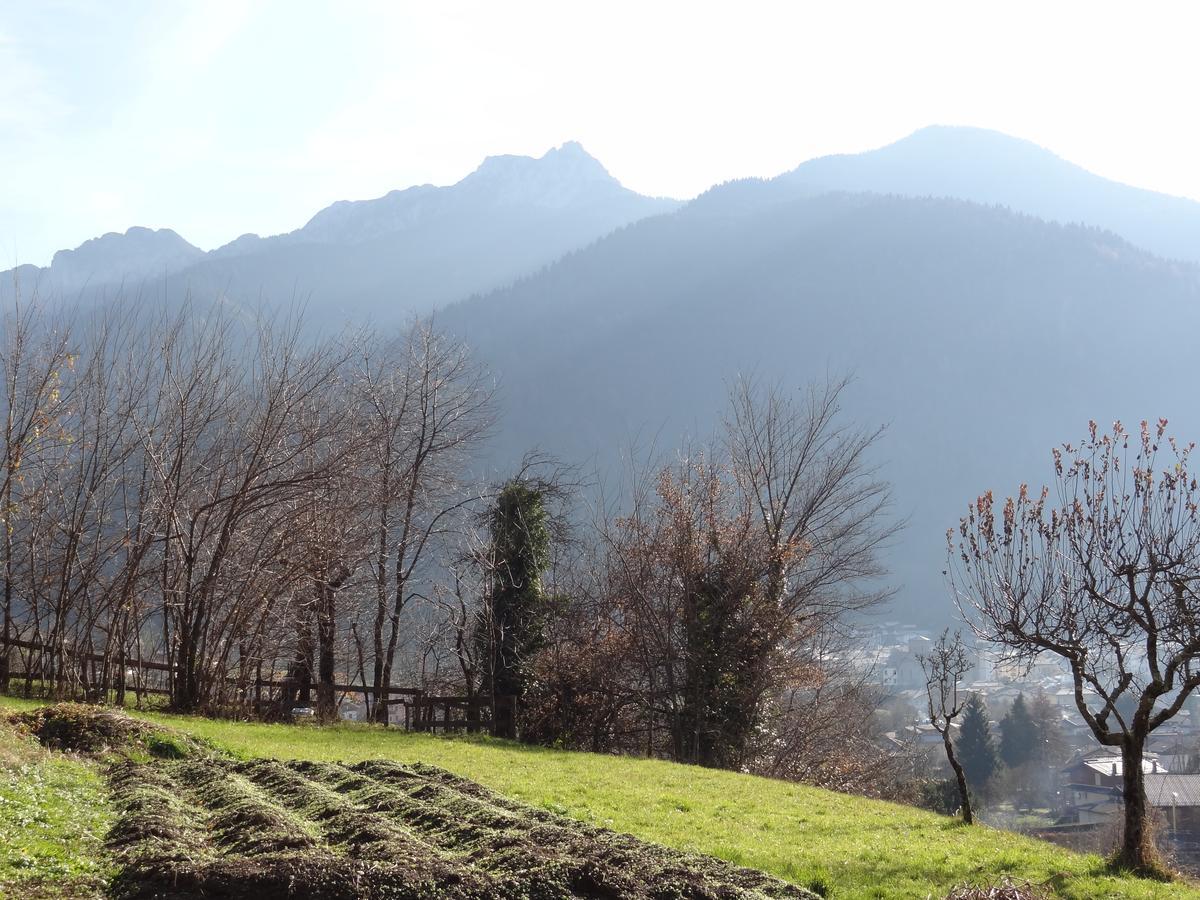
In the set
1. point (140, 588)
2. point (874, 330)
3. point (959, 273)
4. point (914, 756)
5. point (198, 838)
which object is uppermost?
point (959, 273)

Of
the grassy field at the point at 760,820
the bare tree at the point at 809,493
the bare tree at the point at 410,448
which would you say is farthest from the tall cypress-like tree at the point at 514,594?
the grassy field at the point at 760,820

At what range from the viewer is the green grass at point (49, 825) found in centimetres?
614

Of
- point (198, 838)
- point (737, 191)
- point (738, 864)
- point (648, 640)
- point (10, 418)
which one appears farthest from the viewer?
point (737, 191)

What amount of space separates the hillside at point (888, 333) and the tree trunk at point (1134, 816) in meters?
73.0

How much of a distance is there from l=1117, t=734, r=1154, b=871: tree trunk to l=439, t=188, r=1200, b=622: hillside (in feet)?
240

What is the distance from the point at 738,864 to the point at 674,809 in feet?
11.0

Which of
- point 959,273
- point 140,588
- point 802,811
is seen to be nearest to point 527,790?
point 802,811

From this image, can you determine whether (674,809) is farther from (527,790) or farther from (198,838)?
(198,838)

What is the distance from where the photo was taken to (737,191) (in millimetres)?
196250

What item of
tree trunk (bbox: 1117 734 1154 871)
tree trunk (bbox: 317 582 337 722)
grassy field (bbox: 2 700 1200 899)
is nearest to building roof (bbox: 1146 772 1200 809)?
grassy field (bbox: 2 700 1200 899)

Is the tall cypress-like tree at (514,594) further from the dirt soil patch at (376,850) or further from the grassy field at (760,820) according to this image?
the dirt soil patch at (376,850)

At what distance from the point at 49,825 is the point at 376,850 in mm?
2885

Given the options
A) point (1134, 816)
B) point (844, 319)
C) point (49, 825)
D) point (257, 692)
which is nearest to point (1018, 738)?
point (257, 692)

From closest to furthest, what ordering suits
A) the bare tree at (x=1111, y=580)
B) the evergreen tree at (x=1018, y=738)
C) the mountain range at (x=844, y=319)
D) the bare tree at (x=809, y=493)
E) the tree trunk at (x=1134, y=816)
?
1. the tree trunk at (x=1134, y=816)
2. the bare tree at (x=1111, y=580)
3. the bare tree at (x=809, y=493)
4. the evergreen tree at (x=1018, y=738)
5. the mountain range at (x=844, y=319)
